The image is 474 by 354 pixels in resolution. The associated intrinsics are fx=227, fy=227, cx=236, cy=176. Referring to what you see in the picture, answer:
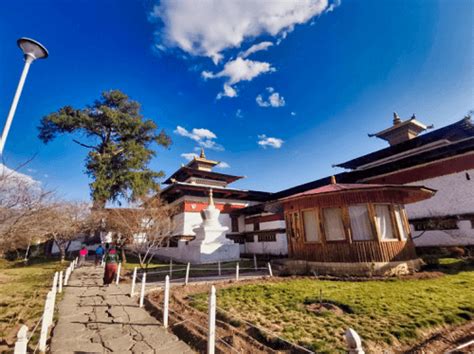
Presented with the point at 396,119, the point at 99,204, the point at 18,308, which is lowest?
the point at 18,308

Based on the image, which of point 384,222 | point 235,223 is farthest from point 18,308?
point 235,223

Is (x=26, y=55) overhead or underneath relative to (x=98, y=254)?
overhead

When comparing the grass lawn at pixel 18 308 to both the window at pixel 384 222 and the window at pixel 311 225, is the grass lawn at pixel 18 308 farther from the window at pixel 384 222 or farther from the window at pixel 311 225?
the window at pixel 384 222

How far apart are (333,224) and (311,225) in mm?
1007

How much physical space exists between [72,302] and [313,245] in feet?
30.8

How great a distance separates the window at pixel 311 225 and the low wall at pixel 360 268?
112 cm

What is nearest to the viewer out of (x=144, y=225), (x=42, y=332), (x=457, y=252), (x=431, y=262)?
(x=42, y=332)

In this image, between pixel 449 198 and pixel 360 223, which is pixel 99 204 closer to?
Result: pixel 360 223

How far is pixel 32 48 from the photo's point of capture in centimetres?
577

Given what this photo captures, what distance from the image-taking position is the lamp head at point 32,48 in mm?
5645

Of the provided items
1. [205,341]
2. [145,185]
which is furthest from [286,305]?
[145,185]

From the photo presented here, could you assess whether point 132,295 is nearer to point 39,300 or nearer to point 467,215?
point 39,300

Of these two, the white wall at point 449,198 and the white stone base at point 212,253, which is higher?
the white wall at point 449,198

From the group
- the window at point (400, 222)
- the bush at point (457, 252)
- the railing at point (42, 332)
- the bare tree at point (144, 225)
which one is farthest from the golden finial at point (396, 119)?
the railing at point (42, 332)
